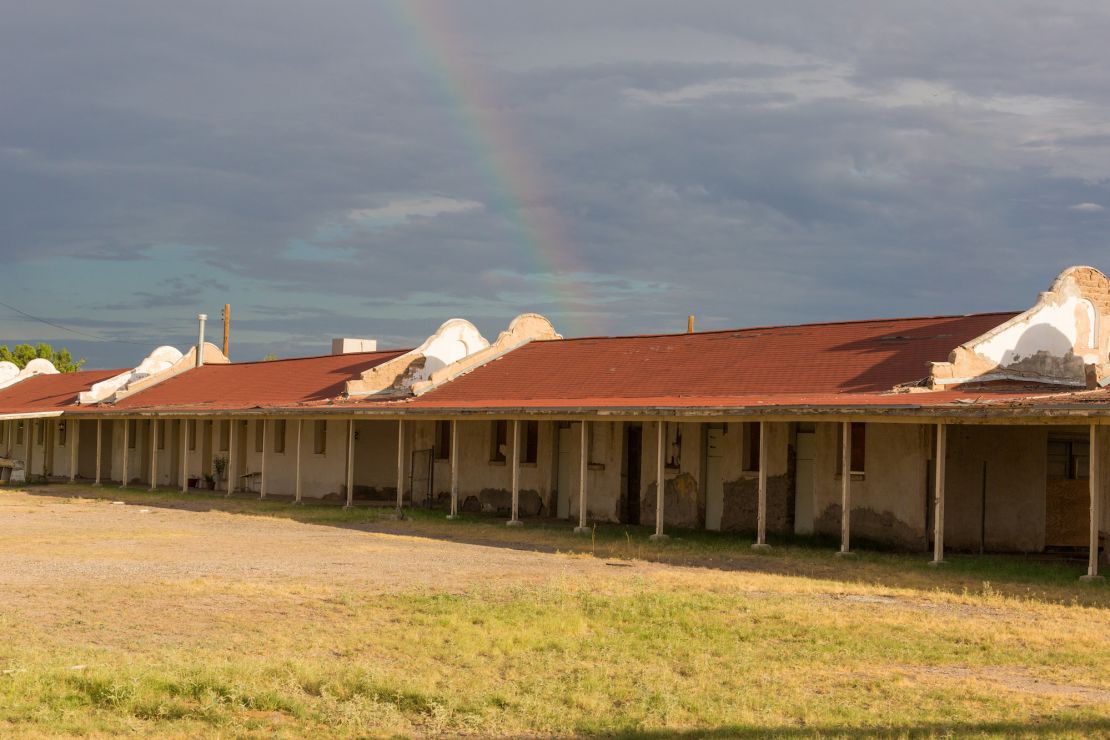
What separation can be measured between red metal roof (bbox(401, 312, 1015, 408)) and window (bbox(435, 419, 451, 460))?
0.85 meters

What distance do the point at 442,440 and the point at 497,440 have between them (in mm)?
2329

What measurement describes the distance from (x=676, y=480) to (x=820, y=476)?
11.8 ft

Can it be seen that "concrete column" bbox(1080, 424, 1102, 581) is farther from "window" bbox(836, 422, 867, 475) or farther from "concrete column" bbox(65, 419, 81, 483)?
"concrete column" bbox(65, 419, 81, 483)

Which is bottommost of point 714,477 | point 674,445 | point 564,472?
point 564,472

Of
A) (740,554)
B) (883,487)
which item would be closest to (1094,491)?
(883,487)

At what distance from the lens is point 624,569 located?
55.2 ft

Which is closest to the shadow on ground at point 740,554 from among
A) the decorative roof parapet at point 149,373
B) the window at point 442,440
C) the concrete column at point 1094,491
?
the concrete column at point 1094,491

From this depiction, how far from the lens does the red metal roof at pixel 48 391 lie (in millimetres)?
45281

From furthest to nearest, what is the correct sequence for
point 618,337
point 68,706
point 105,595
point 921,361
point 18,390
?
point 18,390 < point 618,337 < point 921,361 < point 105,595 < point 68,706

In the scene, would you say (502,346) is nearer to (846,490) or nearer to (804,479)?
(804,479)

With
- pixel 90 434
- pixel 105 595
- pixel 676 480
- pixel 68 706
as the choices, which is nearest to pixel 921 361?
pixel 676 480

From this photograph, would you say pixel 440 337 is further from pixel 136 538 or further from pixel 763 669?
pixel 763 669

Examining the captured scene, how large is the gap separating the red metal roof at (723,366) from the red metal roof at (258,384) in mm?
5226

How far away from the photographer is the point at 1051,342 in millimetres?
23000
